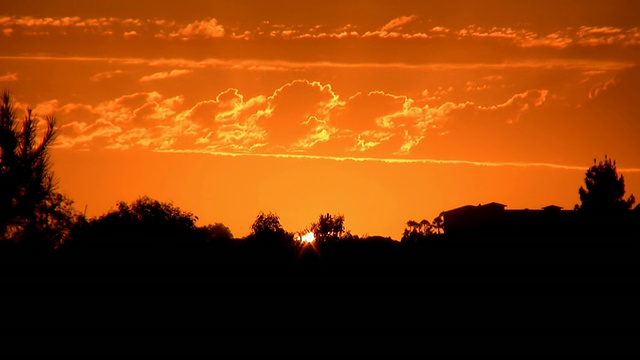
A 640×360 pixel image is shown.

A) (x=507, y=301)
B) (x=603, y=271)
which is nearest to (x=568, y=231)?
(x=603, y=271)

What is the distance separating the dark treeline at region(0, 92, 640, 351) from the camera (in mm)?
16188

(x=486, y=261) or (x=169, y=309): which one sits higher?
(x=486, y=261)

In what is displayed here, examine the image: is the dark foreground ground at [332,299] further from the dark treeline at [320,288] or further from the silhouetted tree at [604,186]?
the silhouetted tree at [604,186]

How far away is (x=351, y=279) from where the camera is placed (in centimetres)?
1780

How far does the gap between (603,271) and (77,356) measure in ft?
37.3

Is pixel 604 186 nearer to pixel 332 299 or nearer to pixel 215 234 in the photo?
pixel 215 234

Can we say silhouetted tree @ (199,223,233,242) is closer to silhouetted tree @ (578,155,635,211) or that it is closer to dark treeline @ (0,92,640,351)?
dark treeline @ (0,92,640,351)

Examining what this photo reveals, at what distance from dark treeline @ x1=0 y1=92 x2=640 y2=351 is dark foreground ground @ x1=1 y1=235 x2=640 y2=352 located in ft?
0.09

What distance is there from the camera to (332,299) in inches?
673

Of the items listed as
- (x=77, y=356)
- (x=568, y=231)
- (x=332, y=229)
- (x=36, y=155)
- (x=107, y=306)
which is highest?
(x=332, y=229)

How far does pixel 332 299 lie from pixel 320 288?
0.50 m

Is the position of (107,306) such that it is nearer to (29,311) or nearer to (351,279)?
(29,311)

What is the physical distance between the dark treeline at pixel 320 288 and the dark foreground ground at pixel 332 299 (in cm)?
3

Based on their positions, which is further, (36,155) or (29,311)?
(36,155)
